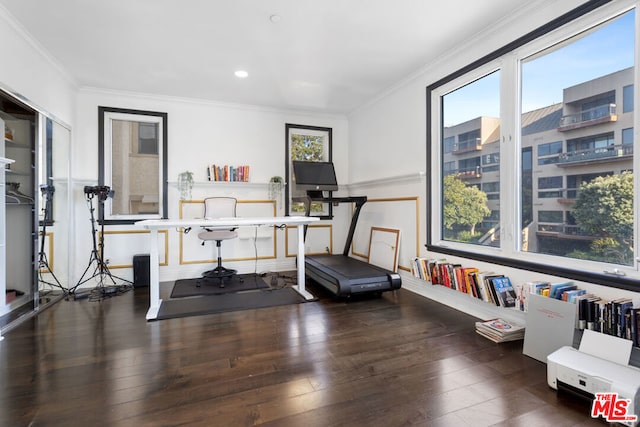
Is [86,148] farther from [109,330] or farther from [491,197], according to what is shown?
[491,197]

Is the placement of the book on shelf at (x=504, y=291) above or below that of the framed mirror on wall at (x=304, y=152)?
below

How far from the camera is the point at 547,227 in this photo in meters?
2.62

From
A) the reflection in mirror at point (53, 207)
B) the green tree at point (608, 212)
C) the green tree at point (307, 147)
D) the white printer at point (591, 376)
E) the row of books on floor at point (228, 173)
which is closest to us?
the white printer at point (591, 376)

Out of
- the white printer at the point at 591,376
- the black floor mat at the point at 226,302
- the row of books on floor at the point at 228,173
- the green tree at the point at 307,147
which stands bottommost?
the black floor mat at the point at 226,302

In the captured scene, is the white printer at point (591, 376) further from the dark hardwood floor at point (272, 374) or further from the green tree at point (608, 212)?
the green tree at point (608, 212)

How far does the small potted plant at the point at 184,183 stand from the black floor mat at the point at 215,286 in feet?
4.33

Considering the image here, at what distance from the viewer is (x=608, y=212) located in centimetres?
221

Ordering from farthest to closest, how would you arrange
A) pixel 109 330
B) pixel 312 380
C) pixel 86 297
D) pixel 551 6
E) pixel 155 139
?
1. pixel 155 139
2. pixel 86 297
3. pixel 109 330
4. pixel 551 6
5. pixel 312 380

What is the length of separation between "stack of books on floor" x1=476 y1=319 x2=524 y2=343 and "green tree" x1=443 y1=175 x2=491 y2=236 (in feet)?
3.27

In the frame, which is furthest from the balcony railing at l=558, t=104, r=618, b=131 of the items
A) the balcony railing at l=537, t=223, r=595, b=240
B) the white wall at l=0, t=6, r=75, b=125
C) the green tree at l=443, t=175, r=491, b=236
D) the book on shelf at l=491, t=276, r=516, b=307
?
the white wall at l=0, t=6, r=75, b=125

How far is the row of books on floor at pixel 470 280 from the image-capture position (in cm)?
274

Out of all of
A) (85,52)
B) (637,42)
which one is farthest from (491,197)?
(85,52)

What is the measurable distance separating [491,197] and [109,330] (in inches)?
153

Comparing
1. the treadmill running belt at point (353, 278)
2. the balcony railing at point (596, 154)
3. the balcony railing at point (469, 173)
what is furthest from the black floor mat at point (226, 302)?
the balcony railing at point (596, 154)
